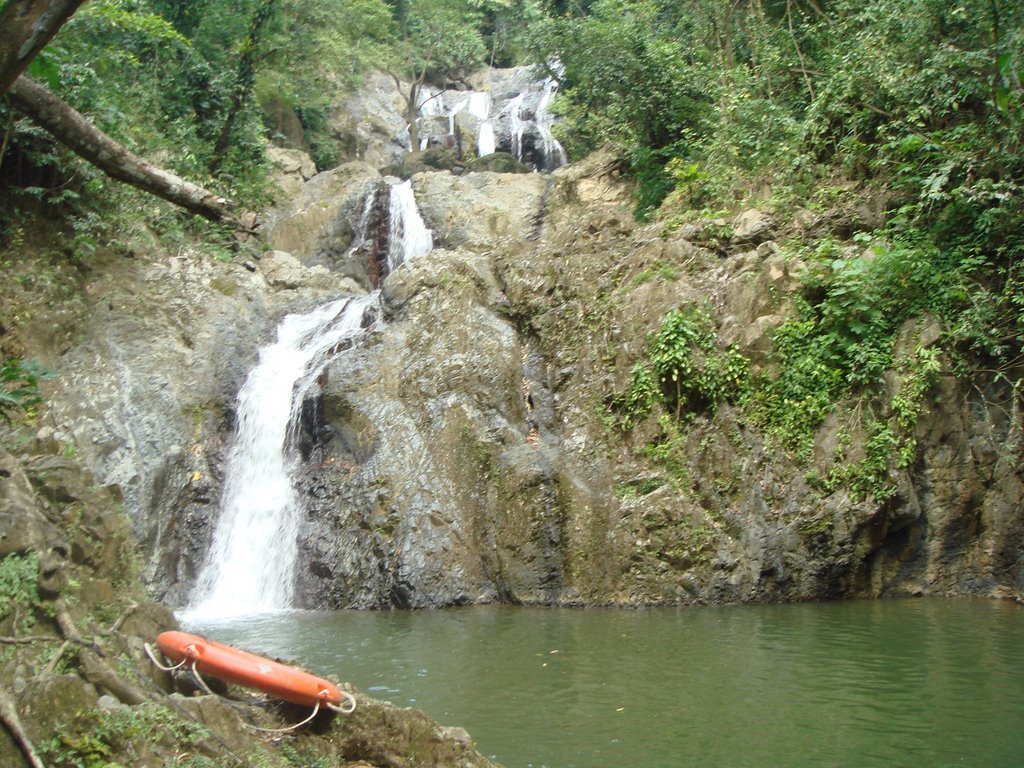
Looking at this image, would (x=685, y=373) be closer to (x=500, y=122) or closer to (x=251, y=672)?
(x=251, y=672)

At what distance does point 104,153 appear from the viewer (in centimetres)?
545

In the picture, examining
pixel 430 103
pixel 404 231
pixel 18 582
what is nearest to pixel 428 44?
pixel 430 103

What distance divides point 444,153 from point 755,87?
39.4 feet

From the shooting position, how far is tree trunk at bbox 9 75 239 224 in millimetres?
5320

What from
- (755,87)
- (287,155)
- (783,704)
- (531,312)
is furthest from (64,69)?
(783,704)

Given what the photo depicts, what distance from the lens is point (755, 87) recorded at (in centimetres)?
1767

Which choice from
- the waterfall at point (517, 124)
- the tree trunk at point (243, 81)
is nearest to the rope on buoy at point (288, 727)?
the tree trunk at point (243, 81)

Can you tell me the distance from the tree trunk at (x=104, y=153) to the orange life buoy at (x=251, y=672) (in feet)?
8.30

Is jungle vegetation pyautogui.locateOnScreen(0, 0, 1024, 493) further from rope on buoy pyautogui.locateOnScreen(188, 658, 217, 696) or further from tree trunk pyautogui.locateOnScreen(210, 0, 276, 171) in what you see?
rope on buoy pyautogui.locateOnScreen(188, 658, 217, 696)

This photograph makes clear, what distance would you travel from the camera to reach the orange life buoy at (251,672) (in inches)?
200

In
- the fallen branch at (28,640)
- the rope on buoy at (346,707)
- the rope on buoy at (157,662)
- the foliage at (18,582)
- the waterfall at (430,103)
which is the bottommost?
the rope on buoy at (346,707)

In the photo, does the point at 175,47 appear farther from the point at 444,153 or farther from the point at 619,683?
the point at 619,683

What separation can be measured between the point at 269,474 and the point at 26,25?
35.6 feet

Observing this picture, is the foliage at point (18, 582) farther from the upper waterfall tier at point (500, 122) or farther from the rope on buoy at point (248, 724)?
the upper waterfall tier at point (500, 122)
